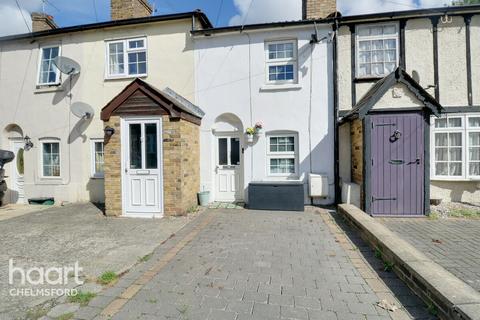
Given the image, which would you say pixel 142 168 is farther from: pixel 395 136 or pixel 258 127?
pixel 395 136

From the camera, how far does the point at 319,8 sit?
8.77 m

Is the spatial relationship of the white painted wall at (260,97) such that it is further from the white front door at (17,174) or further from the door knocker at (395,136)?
the white front door at (17,174)

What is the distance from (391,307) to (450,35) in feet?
28.3

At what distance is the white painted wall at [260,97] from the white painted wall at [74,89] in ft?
2.57

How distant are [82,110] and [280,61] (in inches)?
269

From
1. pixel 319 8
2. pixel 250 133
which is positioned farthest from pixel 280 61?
pixel 250 133

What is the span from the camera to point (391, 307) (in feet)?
9.38

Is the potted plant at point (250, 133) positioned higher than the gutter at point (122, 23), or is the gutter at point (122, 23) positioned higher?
the gutter at point (122, 23)

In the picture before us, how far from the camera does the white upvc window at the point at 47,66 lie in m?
9.96

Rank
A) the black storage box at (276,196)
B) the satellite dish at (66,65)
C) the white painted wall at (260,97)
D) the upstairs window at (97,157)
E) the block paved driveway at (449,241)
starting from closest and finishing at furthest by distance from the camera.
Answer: the block paved driveway at (449,241) < the black storage box at (276,196) < the white painted wall at (260,97) < the satellite dish at (66,65) < the upstairs window at (97,157)

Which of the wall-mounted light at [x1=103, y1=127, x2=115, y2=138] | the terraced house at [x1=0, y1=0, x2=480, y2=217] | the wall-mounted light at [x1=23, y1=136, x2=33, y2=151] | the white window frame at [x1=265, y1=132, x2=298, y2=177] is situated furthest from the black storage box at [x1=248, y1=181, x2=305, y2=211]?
the wall-mounted light at [x1=23, y1=136, x2=33, y2=151]

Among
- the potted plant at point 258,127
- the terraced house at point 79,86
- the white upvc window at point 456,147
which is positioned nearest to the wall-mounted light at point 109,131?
the terraced house at point 79,86

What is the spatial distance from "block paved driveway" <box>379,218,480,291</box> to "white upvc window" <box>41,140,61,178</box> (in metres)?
10.7

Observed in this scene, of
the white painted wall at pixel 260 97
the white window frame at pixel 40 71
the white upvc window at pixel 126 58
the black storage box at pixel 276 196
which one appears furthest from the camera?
the white window frame at pixel 40 71
